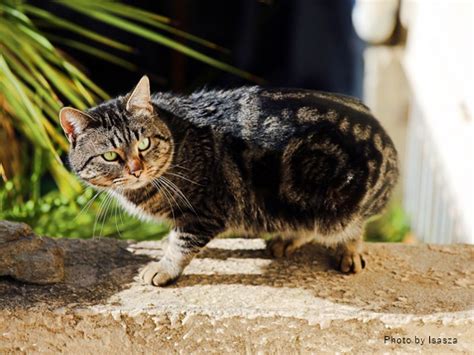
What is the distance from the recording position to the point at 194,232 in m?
1.93

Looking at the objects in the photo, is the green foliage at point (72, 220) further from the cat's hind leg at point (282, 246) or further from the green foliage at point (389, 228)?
the green foliage at point (389, 228)

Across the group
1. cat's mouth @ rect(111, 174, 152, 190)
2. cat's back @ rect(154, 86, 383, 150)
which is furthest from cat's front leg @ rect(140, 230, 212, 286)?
cat's back @ rect(154, 86, 383, 150)

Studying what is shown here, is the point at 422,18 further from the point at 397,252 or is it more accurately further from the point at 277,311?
the point at 277,311

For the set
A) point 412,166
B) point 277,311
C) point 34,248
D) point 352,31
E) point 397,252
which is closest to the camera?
point 277,311

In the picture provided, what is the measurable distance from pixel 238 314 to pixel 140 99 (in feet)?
1.85

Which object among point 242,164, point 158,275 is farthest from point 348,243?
point 158,275

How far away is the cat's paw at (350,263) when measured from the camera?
2004mm

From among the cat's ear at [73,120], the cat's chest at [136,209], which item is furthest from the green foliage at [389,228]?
the cat's ear at [73,120]

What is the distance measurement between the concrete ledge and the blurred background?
310mm

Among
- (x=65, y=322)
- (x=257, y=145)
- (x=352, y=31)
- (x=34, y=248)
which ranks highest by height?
(x=352, y=31)

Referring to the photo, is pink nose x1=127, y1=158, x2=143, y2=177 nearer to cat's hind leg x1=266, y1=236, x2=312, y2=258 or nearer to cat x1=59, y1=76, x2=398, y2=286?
cat x1=59, y1=76, x2=398, y2=286

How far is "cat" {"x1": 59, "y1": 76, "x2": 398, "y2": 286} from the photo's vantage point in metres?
1.87

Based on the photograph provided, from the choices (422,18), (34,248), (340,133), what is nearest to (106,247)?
(34,248)

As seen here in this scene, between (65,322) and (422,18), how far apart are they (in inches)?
86.1
